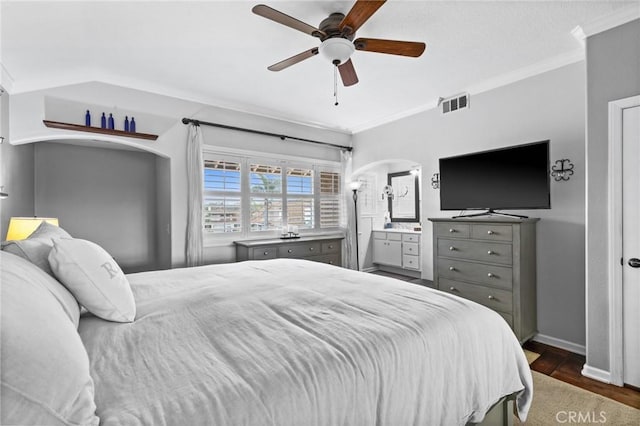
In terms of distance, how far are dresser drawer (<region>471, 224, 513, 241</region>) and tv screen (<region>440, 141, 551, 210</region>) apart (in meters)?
0.30

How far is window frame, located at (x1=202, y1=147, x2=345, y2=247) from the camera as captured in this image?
412 centimetres

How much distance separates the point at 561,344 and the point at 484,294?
2.69 feet

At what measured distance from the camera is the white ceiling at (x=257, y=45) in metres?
2.20

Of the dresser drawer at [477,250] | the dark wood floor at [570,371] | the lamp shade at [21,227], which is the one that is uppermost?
the lamp shade at [21,227]

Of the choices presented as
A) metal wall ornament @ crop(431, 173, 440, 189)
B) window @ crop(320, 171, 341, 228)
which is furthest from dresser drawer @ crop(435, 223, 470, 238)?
window @ crop(320, 171, 341, 228)

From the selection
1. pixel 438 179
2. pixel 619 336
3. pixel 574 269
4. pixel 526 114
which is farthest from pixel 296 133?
pixel 619 336

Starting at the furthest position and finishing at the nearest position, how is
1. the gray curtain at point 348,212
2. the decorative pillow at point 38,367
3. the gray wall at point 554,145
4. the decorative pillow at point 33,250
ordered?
the gray curtain at point 348,212 → the gray wall at point 554,145 → the decorative pillow at point 33,250 → the decorative pillow at point 38,367

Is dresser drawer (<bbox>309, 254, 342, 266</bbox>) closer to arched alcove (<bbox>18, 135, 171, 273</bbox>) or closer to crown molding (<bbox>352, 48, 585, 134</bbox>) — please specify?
arched alcove (<bbox>18, 135, 171, 273</bbox>)

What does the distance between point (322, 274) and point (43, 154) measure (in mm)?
4378

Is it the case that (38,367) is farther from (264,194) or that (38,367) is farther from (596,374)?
(264,194)

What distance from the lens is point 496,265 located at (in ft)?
9.91

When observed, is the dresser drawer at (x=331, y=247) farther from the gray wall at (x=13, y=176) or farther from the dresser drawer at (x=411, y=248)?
the gray wall at (x=13, y=176)

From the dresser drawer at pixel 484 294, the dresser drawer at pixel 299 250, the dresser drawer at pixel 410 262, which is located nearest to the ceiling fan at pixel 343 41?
the dresser drawer at pixel 484 294

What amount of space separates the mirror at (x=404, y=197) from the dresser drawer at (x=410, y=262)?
35.7 inches
